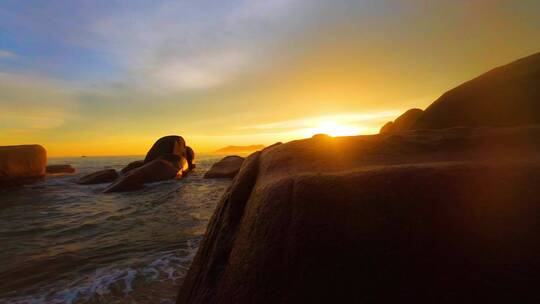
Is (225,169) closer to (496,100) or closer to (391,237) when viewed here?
(496,100)

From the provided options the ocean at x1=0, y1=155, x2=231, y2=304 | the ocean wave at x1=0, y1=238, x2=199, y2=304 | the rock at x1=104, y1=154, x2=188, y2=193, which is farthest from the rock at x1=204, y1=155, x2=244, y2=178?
the ocean wave at x1=0, y1=238, x2=199, y2=304

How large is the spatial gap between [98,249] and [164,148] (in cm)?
1728

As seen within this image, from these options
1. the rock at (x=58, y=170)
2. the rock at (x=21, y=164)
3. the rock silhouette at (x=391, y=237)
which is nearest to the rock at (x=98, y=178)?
the rock at (x=21, y=164)

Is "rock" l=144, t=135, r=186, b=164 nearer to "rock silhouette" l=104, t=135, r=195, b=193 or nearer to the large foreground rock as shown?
"rock silhouette" l=104, t=135, r=195, b=193

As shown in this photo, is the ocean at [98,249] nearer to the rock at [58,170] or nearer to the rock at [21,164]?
the rock at [21,164]

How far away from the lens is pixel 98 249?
534 centimetres

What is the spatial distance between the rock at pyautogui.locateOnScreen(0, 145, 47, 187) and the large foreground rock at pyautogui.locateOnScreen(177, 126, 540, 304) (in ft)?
62.9

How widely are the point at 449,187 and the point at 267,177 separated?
1332 mm

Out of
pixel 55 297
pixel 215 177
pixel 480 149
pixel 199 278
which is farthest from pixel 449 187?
pixel 215 177

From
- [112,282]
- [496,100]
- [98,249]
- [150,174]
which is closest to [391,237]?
[112,282]

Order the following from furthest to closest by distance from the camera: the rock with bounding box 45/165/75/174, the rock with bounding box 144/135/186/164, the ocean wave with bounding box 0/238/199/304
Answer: the rock with bounding box 45/165/75/174
the rock with bounding box 144/135/186/164
the ocean wave with bounding box 0/238/199/304

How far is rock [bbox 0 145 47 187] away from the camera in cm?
1554

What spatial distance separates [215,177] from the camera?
18.9 m

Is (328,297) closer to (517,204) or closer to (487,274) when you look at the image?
(487,274)
